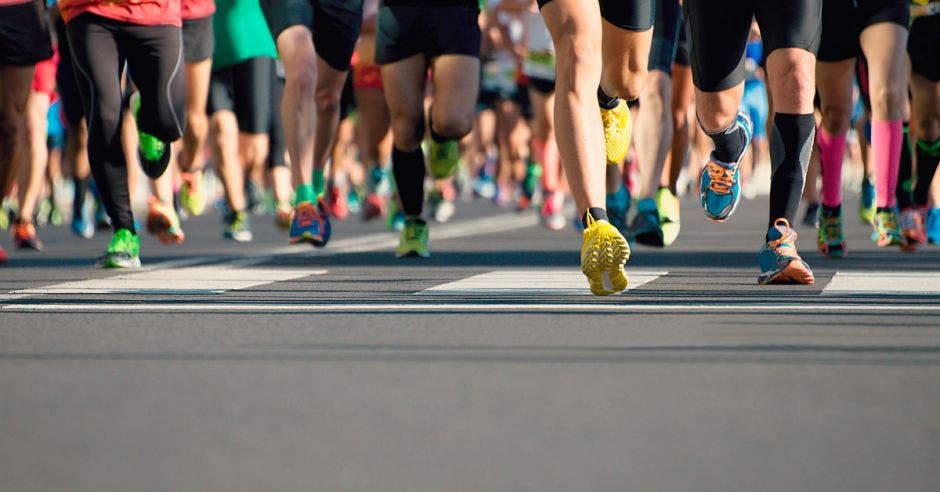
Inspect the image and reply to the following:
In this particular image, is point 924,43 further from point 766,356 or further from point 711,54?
point 766,356

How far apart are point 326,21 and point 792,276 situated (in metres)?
3.72

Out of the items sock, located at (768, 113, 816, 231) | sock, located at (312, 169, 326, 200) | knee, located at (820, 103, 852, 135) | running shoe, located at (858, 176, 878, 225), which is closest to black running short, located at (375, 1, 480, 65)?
sock, located at (312, 169, 326, 200)

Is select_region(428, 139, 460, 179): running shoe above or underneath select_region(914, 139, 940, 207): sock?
above

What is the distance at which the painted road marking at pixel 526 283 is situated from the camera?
21.6 feet

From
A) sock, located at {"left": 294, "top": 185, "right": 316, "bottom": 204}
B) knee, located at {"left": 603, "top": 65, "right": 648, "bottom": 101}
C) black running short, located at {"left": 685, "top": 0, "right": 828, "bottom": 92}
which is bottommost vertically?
sock, located at {"left": 294, "top": 185, "right": 316, "bottom": 204}

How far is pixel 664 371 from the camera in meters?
4.27

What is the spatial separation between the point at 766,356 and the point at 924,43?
5.44m

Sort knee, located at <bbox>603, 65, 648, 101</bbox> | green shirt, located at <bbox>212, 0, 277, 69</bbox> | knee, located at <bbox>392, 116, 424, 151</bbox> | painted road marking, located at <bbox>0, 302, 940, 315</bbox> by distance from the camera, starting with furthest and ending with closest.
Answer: green shirt, located at <bbox>212, 0, 277, 69</bbox>, knee, located at <bbox>392, 116, 424, 151</bbox>, knee, located at <bbox>603, 65, 648, 101</bbox>, painted road marking, located at <bbox>0, 302, 940, 315</bbox>

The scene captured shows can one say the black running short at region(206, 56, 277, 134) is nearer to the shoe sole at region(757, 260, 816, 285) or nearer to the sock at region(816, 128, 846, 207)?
the sock at region(816, 128, 846, 207)

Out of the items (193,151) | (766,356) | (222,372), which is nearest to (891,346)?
(766,356)

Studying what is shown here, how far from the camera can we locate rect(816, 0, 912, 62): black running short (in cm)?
871

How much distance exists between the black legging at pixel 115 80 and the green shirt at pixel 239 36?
2684 millimetres

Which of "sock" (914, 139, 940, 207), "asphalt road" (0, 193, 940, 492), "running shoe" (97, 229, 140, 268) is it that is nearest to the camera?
"asphalt road" (0, 193, 940, 492)

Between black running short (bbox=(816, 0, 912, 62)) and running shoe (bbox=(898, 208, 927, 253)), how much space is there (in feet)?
3.54
